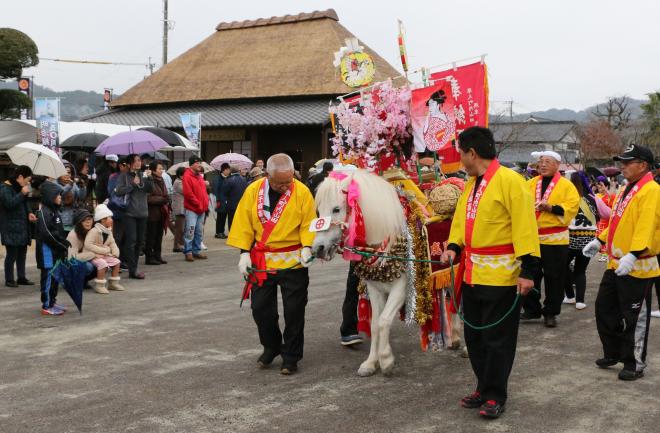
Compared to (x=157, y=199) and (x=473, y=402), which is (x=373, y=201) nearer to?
(x=473, y=402)

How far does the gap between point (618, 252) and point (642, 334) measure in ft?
2.21

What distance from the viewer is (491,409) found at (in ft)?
13.6

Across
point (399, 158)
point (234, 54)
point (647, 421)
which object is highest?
point (234, 54)

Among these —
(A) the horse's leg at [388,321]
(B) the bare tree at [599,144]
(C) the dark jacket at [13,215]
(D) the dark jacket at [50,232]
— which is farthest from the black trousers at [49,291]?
(B) the bare tree at [599,144]

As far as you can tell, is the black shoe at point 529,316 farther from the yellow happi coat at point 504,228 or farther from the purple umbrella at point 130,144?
the purple umbrella at point 130,144

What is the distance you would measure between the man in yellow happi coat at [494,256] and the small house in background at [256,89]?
60.4 ft

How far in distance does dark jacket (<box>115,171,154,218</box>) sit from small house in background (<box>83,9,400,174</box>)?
43.0 feet

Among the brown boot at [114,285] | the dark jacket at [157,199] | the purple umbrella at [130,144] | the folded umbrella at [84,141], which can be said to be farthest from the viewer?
the folded umbrella at [84,141]

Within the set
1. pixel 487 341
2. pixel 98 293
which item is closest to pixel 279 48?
pixel 98 293

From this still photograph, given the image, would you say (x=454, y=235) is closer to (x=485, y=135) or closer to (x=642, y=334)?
(x=485, y=135)

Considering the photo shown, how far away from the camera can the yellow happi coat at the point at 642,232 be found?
16.0 ft

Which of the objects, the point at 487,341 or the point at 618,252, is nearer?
the point at 487,341

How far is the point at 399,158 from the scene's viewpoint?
5.75m

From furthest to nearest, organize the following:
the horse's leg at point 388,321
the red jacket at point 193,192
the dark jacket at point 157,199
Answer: the red jacket at point 193,192 < the dark jacket at point 157,199 < the horse's leg at point 388,321
